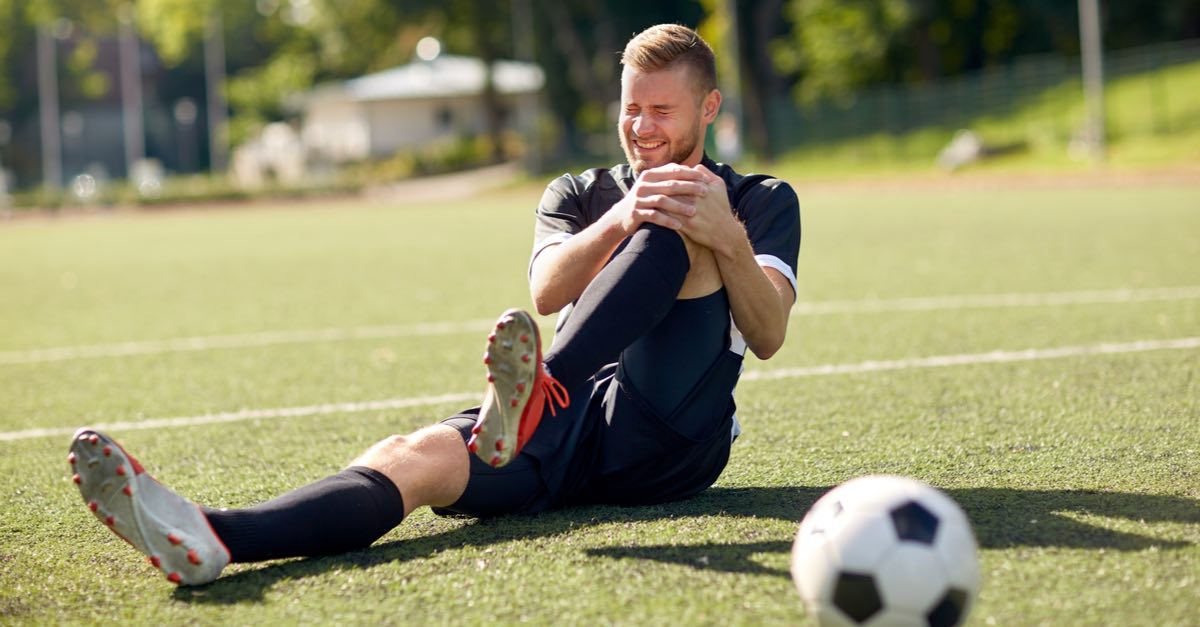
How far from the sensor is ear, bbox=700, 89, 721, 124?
3.78 m

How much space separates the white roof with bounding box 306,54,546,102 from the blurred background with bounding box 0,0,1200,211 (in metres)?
0.16

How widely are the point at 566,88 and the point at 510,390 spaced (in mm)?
48525

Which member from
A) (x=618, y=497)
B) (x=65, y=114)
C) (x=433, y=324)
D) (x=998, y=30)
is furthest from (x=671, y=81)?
(x=65, y=114)

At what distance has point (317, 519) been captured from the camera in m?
3.27

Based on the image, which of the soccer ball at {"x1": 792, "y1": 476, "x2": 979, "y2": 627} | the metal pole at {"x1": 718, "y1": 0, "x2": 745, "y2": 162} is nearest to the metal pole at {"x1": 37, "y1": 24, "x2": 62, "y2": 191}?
the metal pole at {"x1": 718, "y1": 0, "x2": 745, "y2": 162}

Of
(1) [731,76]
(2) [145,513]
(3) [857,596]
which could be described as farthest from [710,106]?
(1) [731,76]

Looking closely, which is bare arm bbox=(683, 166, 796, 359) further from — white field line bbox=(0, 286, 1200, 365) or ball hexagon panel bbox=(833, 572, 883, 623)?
white field line bbox=(0, 286, 1200, 365)

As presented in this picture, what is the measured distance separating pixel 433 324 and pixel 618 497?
17.3 ft

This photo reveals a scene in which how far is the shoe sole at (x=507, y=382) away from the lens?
3.07 metres

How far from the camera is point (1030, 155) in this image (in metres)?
32.0

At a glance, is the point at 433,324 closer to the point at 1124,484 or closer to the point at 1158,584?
the point at 1124,484

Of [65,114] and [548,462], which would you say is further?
[65,114]

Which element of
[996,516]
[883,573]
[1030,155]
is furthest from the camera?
[1030,155]

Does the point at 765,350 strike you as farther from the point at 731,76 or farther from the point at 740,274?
the point at 731,76
